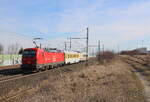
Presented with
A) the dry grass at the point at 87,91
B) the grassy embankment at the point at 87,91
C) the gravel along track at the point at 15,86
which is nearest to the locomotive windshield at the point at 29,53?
the gravel along track at the point at 15,86

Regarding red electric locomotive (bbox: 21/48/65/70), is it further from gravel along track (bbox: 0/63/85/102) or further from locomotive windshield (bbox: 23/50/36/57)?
gravel along track (bbox: 0/63/85/102)

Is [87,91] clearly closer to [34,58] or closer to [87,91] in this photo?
[87,91]

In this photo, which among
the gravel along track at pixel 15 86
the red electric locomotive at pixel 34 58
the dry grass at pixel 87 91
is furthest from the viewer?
the red electric locomotive at pixel 34 58

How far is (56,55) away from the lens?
32.0 m

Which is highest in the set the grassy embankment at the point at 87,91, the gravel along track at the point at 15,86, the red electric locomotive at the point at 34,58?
the red electric locomotive at the point at 34,58

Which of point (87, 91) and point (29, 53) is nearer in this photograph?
point (87, 91)

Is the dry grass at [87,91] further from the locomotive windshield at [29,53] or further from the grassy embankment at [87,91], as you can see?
the locomotive windshield at [29,53]

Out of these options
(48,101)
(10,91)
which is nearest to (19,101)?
(48,101)

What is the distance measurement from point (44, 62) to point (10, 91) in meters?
13.3

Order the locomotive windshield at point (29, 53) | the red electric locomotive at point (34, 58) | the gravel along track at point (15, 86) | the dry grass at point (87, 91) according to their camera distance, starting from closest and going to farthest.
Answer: the dry grass at point (87, 91) < the gravel along track at point (15, 86) < the red electric locomotive at point (34, 58) < the locomotive windshield at point (29, 53)

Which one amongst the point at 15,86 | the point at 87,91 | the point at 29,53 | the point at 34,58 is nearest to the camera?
the point at 87,91

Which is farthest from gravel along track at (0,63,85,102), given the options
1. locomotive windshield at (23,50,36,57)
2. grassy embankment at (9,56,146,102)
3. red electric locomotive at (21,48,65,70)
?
locomotive windshield at (23,50,36,57)

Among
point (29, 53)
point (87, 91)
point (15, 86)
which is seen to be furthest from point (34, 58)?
point (87, 91)

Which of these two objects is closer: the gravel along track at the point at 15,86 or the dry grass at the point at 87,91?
the dry grass at the point at 87,91
